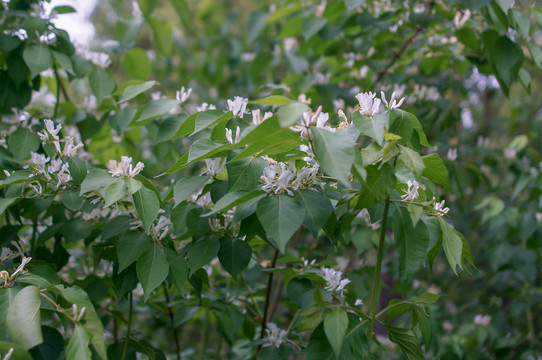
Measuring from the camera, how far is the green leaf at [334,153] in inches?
32.5

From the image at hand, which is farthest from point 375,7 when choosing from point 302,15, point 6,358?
point 6,358

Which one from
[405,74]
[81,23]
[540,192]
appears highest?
[405,74]

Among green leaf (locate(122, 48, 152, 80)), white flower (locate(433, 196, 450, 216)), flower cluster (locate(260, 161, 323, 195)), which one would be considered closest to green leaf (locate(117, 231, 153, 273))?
flower cluster (locate(260, 161, 323, 195))

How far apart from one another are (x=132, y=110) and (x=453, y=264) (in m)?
1.32

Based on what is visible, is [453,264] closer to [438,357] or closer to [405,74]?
[438,357]

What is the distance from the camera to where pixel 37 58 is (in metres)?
1.54

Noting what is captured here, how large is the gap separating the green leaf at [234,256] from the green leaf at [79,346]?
1.23 feet

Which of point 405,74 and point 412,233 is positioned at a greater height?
point 412,233

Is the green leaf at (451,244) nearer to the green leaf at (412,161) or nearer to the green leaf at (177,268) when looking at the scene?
the green leaf at (412,161)

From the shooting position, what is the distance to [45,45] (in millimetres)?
1644

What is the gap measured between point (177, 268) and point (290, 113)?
54 cm

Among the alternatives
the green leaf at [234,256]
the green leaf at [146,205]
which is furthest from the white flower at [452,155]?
the green leaf at [146,205]

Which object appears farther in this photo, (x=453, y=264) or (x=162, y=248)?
(x=162, y=248)

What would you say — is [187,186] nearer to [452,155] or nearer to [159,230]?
[159,230]
